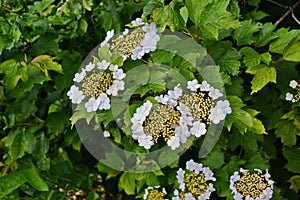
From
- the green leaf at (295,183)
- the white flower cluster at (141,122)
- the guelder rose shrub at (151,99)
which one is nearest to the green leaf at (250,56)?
the guelder rose shrub at (151,99)

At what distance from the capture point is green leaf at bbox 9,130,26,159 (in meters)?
2.12

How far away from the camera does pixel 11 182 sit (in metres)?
1.97

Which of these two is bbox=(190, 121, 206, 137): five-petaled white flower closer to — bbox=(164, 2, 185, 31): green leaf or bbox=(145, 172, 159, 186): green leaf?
bbox=(164, 2, 185, 31): green leaf

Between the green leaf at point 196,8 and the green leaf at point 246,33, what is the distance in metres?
0.25

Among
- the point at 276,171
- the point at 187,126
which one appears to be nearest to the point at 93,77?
the point at 187,126

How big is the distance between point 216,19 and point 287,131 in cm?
73

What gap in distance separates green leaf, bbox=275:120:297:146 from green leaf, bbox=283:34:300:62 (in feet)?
1.56

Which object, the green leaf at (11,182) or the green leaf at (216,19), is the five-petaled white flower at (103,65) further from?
the green leaf at (11,182)

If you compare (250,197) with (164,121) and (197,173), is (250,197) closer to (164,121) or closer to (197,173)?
(197,173)

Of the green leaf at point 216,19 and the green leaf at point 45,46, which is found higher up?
the green leaf at point 216,19

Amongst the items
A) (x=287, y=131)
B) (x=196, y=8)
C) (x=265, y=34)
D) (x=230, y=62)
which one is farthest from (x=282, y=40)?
(x=287, y=131)

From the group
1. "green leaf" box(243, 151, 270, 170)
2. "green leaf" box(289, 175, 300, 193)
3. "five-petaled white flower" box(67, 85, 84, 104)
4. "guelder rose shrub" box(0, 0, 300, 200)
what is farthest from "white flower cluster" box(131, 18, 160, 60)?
"green leaf" box(289, 175, 300, 193)

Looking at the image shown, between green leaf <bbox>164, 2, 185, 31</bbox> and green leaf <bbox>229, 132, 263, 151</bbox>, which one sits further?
green leaf <bbox>229, 132, 263, 151</bbox>

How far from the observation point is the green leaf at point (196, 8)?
1577 mm
